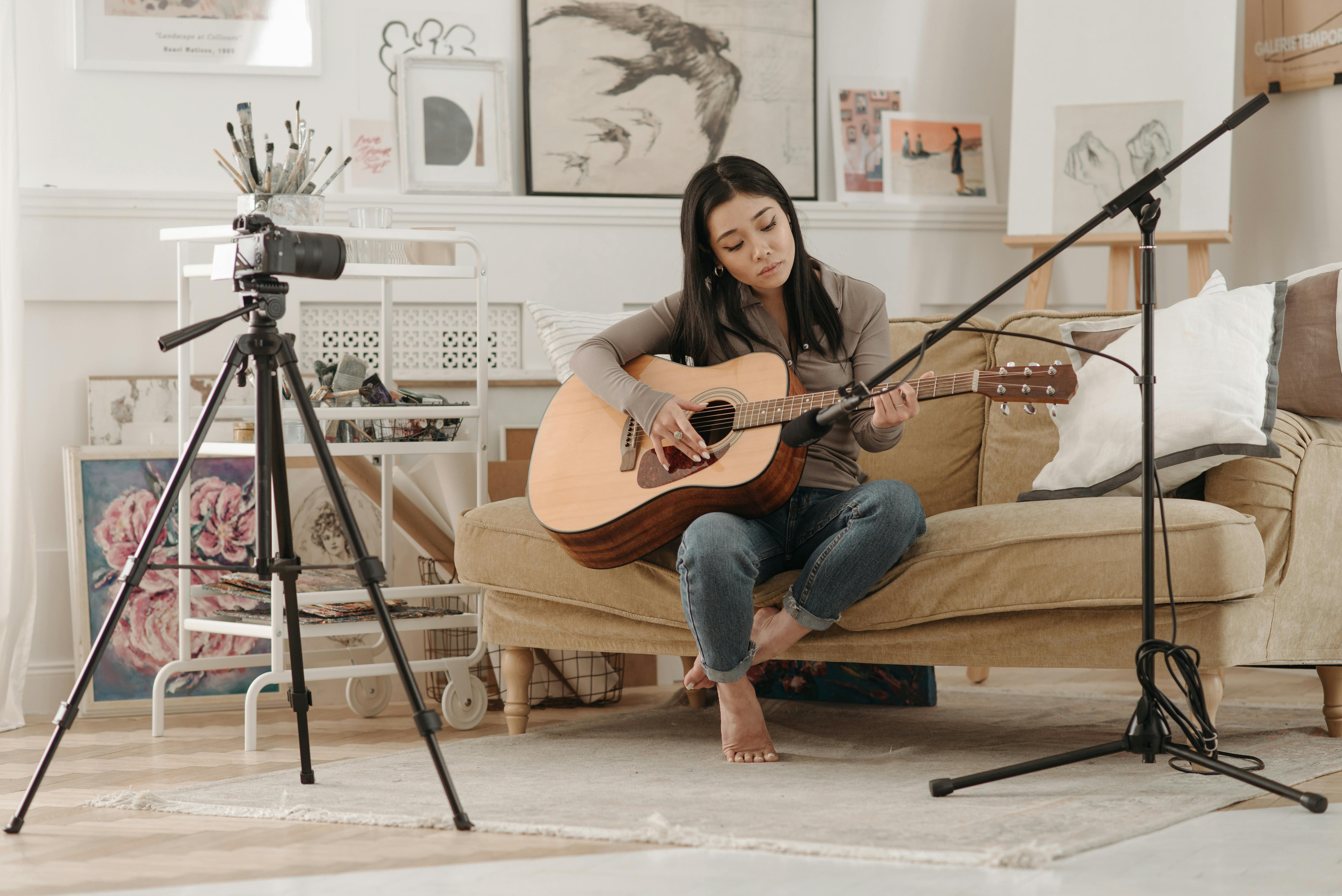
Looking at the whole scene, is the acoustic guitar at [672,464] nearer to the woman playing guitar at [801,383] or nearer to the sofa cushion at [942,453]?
the woman playing guitar at [801,383]

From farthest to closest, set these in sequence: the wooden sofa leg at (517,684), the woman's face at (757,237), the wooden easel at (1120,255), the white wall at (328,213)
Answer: the wooden easel at (1120,255)
the white wall at (328,213)
the wooden sofa leg at (517,684)
the woman's face at (757,237)

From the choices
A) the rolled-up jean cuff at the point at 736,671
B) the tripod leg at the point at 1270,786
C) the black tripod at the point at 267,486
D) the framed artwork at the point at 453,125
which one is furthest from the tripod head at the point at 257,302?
the framed artwork at the point at 453,125

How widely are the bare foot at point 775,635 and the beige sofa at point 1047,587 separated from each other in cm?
6

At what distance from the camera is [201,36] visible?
2879 millimetres

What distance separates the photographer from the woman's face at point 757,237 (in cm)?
206

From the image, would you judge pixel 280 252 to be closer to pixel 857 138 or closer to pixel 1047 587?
pixel 1047 587

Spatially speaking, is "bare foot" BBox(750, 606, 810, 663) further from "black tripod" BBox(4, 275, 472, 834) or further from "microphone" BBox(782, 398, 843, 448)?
"black tripod" BBox(4, 275, 472, 834)

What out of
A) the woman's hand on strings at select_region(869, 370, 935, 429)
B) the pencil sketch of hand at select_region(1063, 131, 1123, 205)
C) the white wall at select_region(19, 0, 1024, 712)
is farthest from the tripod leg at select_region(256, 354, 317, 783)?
the pencil sketch of hand at select_region(1063, 131, 1123, 205)

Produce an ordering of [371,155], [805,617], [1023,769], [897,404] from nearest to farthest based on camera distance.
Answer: [1023,769], [897,404], [805,617], [371,155]

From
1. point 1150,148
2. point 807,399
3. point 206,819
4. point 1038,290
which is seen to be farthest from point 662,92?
point 206,819

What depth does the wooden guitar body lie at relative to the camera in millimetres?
1931

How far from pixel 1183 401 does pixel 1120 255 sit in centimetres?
113

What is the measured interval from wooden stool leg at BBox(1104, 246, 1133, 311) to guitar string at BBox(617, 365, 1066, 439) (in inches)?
49.8

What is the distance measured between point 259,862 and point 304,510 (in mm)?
1483
